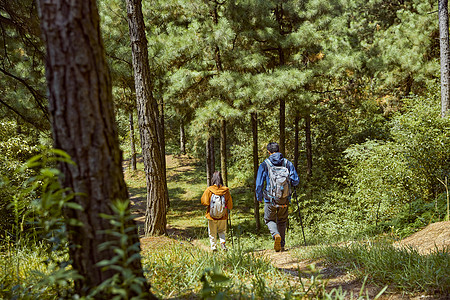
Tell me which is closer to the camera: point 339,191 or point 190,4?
point 190,4

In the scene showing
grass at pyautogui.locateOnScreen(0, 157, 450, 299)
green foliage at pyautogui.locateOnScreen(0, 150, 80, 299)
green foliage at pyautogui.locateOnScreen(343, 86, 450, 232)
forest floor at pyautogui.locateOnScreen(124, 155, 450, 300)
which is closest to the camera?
green foliage at pyautogui.locateOnScreen(0, 150, 80, 299)

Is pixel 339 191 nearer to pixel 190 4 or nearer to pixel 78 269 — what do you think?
pixel 190 4

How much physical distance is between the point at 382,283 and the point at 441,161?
507 cm

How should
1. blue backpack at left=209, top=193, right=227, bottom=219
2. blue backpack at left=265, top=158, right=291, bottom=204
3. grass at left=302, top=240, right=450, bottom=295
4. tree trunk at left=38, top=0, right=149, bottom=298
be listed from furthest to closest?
blue backpack at left=209, top=193, right=227, bottom=219 < blue backpack at left=265, top=158, right=291, bottom=204 < grass at left=302, top=240, right=450, bottom=295 < tree trunk at left=38, top=0, right=149, bottom=298

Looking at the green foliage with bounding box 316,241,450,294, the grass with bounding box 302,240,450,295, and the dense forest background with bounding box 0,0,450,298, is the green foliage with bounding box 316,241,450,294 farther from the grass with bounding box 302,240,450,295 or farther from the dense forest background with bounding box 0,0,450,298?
the dense forest background with bounding box 0,0,450,298

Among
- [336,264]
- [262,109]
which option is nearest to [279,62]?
[262,109]

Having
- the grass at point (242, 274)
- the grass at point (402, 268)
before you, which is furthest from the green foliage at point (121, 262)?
the grass at point (402, 268)

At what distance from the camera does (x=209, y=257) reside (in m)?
3.18

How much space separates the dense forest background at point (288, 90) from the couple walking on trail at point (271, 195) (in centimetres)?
208

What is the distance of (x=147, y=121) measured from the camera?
540 centimetres

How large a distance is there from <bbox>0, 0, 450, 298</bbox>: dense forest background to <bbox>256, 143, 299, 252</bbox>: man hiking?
2346 mm

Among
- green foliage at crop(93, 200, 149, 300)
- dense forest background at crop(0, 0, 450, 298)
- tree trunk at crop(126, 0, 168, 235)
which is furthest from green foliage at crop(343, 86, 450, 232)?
green foliage at crop(93, 200, 149, 300)

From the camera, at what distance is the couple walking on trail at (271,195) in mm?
5023

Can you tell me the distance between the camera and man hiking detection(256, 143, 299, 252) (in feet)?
16.4
